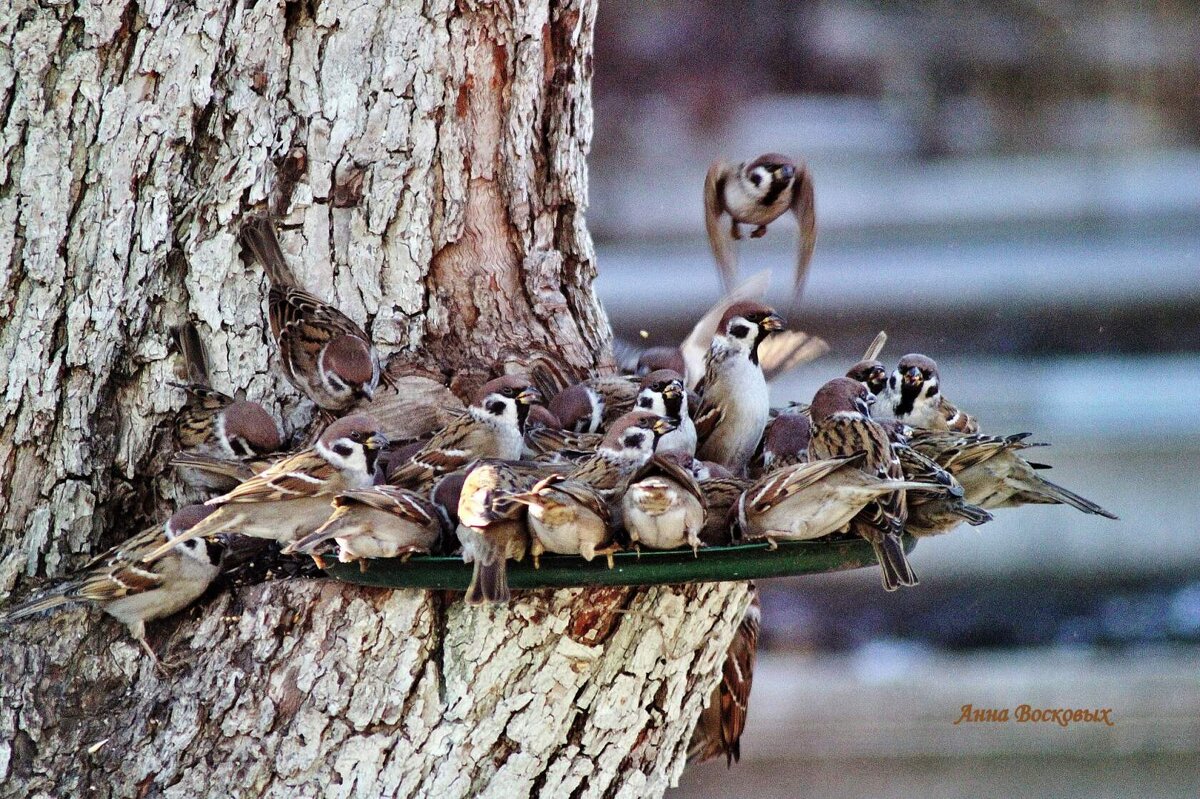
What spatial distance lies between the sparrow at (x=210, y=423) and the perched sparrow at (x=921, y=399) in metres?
1.56

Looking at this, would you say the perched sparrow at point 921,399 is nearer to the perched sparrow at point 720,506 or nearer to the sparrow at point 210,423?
the perched sparrow at point 720,506

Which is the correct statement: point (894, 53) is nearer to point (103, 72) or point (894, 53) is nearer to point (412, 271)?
point (412, 271)

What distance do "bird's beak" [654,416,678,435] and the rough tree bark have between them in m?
0.37

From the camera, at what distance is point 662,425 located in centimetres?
284

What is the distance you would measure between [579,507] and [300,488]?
0.75 m

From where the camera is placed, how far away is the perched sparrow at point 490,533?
245cm

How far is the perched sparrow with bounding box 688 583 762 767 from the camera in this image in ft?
13.0

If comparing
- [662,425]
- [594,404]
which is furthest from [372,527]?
[594,404]

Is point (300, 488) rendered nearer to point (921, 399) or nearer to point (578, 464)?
point (578, 464)

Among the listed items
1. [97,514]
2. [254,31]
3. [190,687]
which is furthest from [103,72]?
[190,687]

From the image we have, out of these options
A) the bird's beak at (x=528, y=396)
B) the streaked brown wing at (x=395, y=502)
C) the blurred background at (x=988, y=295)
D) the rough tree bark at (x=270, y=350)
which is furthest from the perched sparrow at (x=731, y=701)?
the blurred background at (x=988, y=295)

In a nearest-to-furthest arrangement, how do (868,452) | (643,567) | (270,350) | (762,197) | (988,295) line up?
1. (643,567)
2. (868,452)
3. (270,350)
4. (762,197)
5. (988,295)

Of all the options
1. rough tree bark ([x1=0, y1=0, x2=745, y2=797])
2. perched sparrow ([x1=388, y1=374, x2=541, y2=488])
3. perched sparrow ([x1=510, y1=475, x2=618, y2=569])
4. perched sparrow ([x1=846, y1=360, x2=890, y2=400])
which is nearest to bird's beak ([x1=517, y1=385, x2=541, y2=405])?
perched sparrow ([x1=388, y1=374, x2=541, y2=488])

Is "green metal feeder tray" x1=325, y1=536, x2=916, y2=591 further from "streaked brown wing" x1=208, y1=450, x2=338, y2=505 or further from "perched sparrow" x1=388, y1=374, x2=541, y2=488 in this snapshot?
"perched sparrow" x1=388, y1=374, x2=541, y2=488
